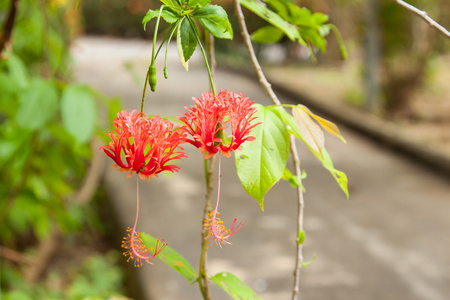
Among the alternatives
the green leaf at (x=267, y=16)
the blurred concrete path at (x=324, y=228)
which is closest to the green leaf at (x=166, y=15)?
the green leaf at (x=267, y=16)

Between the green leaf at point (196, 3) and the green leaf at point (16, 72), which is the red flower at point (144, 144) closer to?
the green leaf at point (196, 3)

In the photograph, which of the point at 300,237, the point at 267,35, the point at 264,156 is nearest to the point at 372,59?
the point at 267,35

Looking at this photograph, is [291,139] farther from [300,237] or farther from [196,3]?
[196,3]

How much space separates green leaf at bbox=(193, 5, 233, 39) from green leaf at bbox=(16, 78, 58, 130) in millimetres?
807

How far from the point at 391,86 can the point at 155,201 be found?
11.9ft

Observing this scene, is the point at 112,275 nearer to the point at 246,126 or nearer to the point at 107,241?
the point at 107,241

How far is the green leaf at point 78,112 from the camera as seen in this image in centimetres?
117

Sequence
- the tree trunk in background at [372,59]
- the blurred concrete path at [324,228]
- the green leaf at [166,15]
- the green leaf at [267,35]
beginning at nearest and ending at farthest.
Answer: the green leaf at [166,15] → the green leaf at [267,35] → the blurred concrete path at [324,228] → the tree trunk in background at [372,59]

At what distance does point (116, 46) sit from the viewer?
702 inches

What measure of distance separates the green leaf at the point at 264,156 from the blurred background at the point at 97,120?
652 mm

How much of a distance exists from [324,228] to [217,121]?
3.21 metres

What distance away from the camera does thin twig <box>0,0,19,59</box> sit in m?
0.96

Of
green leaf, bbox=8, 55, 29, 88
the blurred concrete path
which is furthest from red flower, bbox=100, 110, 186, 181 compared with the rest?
the blurred concrete path

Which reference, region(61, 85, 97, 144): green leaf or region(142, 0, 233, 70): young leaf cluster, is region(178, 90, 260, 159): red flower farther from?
region(61, 85, 97, 144): green leaf
